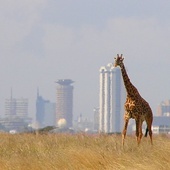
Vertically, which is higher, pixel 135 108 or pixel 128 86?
pixel 128 86

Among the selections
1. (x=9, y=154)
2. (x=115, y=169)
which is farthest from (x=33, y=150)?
(x=115, y=169)

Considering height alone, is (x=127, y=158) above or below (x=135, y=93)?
below

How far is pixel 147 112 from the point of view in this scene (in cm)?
1836

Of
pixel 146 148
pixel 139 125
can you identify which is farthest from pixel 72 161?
pixel 139 125

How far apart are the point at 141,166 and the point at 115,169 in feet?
1.47

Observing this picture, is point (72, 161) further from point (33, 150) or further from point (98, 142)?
point (98, 142)

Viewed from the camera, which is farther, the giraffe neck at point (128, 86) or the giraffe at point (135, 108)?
the giraffe neck at point (128, 86)

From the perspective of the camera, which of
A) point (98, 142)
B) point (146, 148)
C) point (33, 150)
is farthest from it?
point (98, 142)

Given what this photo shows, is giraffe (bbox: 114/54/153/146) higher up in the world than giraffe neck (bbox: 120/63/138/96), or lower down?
lower down

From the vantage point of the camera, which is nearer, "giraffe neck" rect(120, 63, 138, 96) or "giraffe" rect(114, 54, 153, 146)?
"giraffe" rect(114, 54, 153, 146)

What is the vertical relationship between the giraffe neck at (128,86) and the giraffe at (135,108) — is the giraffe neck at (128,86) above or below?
above

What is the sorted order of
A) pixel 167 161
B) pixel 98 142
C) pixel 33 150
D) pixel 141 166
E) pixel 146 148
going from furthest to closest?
pixel 98 142, pixel 33 150, pixel 146 148, pixel 167 161, pixel 141 166

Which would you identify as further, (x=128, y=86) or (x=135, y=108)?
(x=128, y=86)

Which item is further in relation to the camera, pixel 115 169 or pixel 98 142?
pixel 98 142
